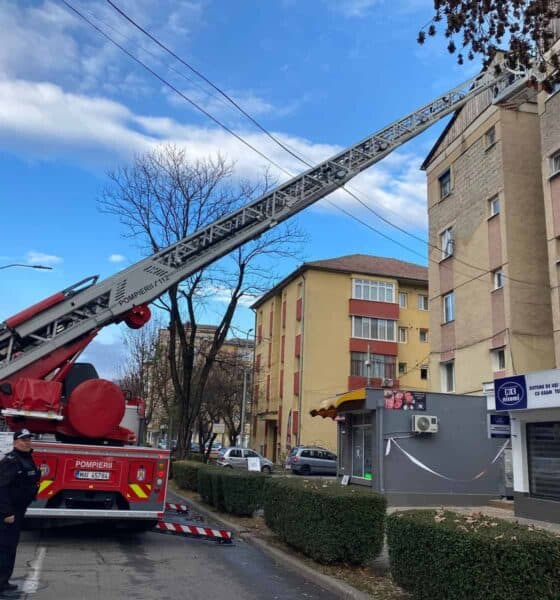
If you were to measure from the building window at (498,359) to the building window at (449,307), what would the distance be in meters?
3.69

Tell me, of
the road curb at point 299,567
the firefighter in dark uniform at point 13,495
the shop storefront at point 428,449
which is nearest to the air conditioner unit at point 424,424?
the shop storefront at point 428,449

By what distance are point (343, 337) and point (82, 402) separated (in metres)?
35.4

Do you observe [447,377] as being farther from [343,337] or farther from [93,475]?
[93,475]

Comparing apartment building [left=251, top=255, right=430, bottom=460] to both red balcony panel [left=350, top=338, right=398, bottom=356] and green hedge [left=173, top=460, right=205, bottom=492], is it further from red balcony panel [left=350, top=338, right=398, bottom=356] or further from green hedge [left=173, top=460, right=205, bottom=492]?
green hedge [left=173, top=460, right=205, bottom=492]

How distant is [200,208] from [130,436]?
14515mm

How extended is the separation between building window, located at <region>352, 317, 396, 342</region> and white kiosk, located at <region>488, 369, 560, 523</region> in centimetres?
2969

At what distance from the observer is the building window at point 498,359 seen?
70.4 feet

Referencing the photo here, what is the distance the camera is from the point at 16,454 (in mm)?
7020

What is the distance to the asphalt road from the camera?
6871 mm

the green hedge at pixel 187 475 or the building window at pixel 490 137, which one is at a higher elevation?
the building window at pixel 490 137

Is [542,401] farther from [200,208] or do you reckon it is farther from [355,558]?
[200,208]

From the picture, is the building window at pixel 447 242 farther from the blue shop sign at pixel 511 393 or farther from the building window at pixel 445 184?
the blue shop sign at pixel 511 393

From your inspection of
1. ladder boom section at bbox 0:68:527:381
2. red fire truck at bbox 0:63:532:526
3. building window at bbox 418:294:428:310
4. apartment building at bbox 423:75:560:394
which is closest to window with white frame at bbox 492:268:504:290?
apartment building at bbox 423:75:560:394

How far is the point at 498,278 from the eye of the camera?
73.3ft
